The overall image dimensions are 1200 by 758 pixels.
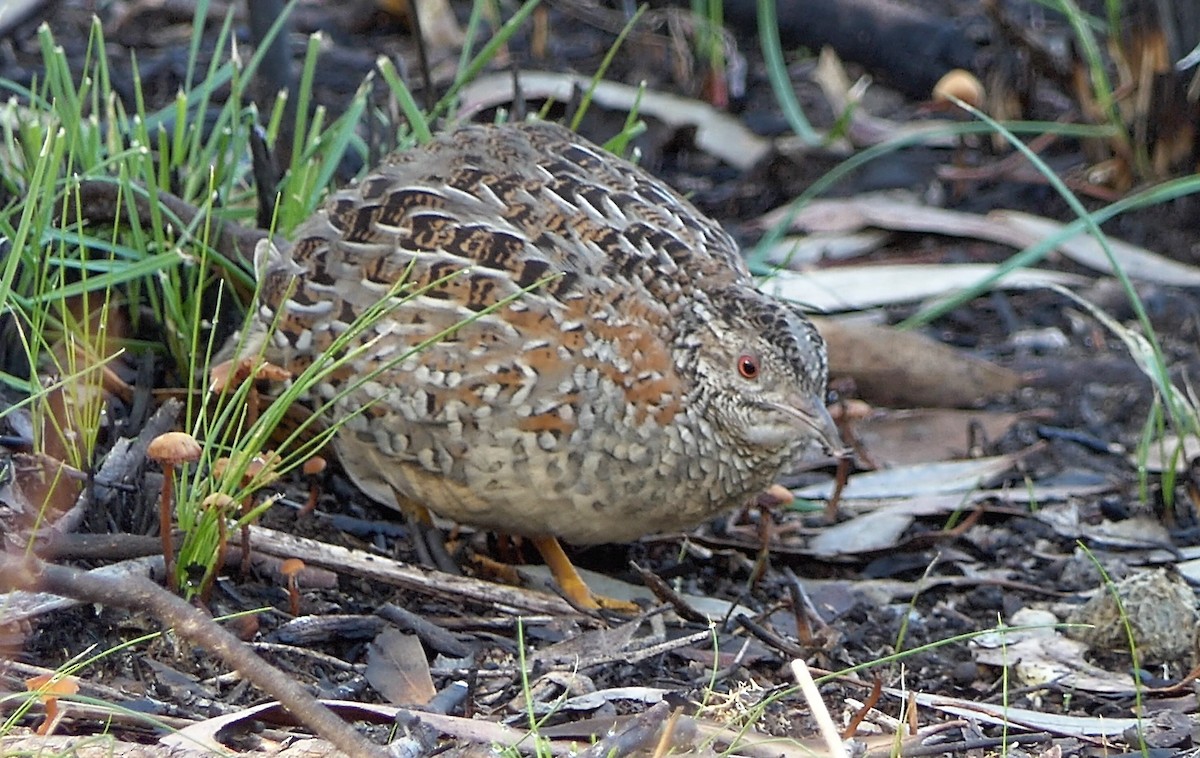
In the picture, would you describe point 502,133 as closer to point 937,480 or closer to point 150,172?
point 150,172

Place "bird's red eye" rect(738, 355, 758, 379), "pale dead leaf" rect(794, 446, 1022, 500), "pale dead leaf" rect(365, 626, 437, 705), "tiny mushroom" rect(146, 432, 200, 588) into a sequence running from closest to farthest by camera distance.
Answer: "tiny mushroom" rect(146, 432, 200, 588), "pale dead leaf" rect(365, 626, 437, 705), "bird's red eye" rect(738, 355, 758, 379), "pale dead leaf" rect(794, 446, 1022, 500)

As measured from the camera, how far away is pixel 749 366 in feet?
14.3

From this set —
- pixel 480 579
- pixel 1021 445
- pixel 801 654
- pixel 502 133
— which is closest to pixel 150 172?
pixel 502 133

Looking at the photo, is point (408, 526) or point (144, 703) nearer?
point (144, 703)

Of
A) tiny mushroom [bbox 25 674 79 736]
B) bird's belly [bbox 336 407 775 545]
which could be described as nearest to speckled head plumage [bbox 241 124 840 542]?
bird's belly [bbox 336 407 775 545]

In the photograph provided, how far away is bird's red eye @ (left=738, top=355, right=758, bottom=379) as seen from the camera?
436cm

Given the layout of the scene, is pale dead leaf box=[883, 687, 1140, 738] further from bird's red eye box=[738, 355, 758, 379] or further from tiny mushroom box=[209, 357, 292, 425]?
tiny mushroom box=[209, 357, 292, 425]

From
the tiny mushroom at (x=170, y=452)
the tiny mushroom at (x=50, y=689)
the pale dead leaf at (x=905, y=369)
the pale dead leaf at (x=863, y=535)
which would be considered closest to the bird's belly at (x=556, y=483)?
the pale dead leaf at (x=863, y=535)

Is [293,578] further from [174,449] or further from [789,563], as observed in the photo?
[789,563]

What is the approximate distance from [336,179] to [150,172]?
1.15m

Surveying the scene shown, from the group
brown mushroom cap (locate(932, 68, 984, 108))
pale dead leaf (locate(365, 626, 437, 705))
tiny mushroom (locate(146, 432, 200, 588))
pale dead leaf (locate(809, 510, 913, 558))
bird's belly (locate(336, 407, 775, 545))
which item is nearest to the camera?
tiny mushroom (locate(146, 432, 200, 588))

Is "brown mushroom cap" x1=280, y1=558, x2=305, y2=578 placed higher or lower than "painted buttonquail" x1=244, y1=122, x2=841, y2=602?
lower

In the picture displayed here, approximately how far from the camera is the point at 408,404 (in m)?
4.27

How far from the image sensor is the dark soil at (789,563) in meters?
3.67
